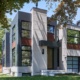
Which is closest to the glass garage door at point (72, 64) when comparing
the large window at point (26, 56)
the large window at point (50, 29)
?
the large window at point (50, 29)

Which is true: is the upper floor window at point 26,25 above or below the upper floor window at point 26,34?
above

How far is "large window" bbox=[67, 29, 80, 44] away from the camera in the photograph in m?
27.5

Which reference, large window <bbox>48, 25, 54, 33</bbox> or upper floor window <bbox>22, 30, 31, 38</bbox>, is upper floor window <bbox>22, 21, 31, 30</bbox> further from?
large window <bbox>48, 25, 54, 33</bbox>

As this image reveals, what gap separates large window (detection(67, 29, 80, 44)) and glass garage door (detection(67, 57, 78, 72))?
7.58 feet

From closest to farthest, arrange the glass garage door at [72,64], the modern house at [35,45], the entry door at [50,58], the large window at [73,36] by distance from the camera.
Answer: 1. the modern house at [35,45]
2. the entry door at [50,58]
3. the glass garage door at [72,64]
4. the large window at [73,36]

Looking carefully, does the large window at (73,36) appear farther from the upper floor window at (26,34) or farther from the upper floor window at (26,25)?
the upper floor window at (26,25)

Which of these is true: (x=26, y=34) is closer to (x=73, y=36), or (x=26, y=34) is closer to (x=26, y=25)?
(x=26, y=25)

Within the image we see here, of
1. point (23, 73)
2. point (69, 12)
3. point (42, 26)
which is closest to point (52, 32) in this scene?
point (42, 26)

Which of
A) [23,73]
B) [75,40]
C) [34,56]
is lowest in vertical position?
[23,73]

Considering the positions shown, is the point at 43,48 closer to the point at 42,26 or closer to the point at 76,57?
the point at 42,26

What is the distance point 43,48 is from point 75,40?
6460 millimetres

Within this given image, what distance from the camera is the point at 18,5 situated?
1102 centimetres

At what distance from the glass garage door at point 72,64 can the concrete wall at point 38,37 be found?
4.89 meters

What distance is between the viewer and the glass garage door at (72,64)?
2712cm
